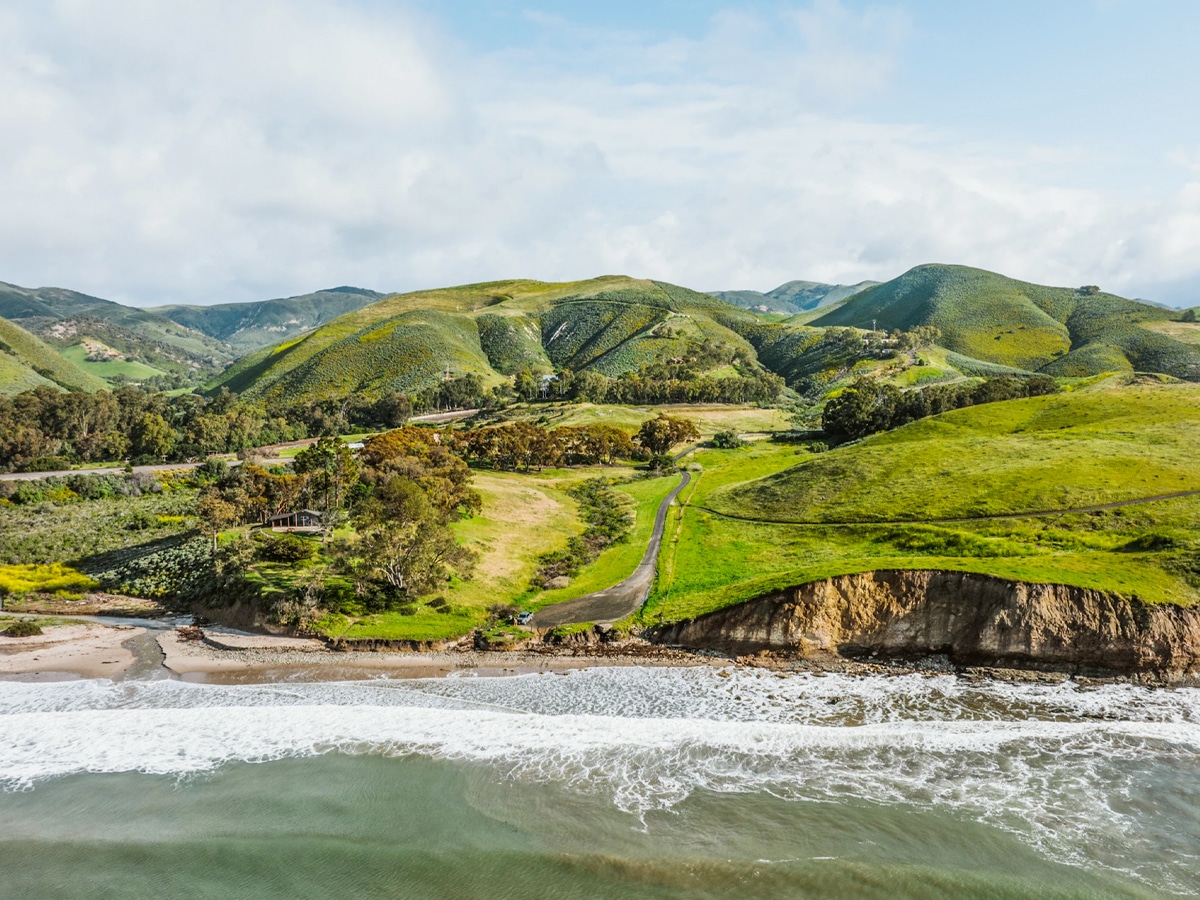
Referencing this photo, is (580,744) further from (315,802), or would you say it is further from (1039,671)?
(1039,671)

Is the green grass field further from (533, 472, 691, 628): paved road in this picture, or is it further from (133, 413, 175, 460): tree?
(133, 413, 175, 460): tree

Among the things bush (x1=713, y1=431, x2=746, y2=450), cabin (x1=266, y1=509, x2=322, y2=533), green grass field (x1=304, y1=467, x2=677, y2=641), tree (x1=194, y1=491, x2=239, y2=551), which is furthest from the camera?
bush (x1=713, y1=431, x2=746, y2=450)

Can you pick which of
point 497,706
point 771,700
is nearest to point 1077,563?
point 771,700

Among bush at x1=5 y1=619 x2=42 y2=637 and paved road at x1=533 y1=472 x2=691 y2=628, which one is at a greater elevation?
paved road at x1=533 y1=472 x2=691 y2=628

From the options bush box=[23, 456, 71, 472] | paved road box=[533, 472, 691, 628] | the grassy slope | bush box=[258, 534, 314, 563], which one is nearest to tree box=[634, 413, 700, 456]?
the grassy slope

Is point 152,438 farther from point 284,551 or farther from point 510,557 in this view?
point 510,557

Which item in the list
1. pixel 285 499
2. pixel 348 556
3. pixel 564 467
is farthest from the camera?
pixel 564 467
